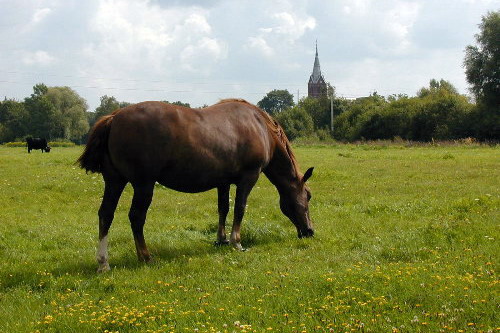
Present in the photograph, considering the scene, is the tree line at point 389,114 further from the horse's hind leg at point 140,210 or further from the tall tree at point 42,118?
the horse's hind leg at point 140,210

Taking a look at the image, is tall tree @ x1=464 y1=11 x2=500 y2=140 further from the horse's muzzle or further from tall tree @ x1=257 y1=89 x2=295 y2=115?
tall tree @ x1=257 y1=89 x2=295 y2=115

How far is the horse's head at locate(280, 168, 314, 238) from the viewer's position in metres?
9.70

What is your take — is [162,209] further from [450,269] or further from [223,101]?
[450,269]

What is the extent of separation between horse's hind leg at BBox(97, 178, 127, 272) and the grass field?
224mm

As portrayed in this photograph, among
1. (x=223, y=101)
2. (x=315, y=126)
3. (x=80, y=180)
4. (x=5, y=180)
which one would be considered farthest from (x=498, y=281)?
(x=315, y=126)

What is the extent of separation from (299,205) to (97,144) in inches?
161

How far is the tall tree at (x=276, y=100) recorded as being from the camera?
5950 inches

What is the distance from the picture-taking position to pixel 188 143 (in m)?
7.96

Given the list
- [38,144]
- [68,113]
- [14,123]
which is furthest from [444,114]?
[14,123]

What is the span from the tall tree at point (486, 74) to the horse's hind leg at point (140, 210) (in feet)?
170

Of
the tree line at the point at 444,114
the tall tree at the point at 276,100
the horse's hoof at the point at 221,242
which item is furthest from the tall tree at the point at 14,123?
the horse's hoof at the point at 221,242

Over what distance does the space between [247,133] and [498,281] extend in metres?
4.71

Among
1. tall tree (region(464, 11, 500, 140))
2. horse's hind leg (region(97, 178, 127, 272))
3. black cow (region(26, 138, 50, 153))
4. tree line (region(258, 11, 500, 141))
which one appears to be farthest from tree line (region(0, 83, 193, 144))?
horse's hind leg (region(97, 178, 127, 272))

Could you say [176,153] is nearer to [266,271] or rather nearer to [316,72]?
A: [266,271]
